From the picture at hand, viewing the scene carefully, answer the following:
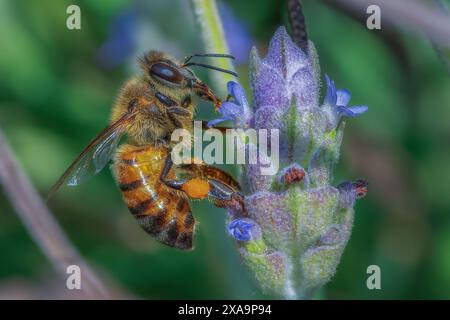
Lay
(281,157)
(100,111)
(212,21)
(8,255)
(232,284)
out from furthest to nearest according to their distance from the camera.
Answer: (100,111), (8,255), (232,284), (212,21), (281,157)

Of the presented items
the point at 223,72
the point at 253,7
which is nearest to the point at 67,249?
the point at 223,72

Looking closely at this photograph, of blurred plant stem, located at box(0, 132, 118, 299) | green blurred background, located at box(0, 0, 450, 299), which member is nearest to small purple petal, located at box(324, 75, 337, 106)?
blurred plant stem, located at box(0, 132, 118, 299)

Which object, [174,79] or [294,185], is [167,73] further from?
[294,185]

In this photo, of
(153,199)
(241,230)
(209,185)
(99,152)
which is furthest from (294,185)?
(99,152)

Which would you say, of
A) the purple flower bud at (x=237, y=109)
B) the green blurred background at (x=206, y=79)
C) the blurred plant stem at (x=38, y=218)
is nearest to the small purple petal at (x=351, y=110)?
the purple flower bud at (x=237, y=109)

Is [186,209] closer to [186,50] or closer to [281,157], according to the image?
[281,157]

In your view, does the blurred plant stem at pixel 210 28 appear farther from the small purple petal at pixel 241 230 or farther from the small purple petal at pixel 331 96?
the small purple petal at pixel 241 230

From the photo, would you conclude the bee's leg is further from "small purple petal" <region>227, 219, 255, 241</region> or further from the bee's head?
the bee's head
